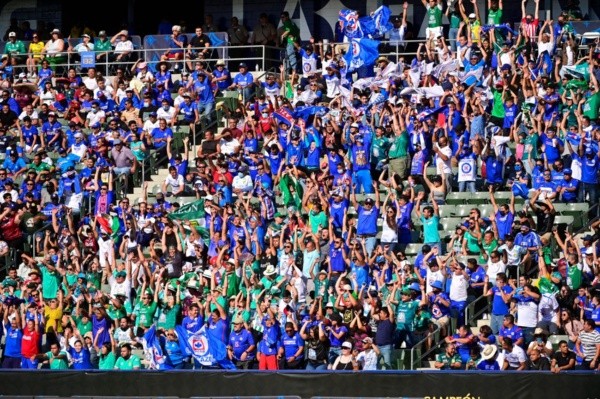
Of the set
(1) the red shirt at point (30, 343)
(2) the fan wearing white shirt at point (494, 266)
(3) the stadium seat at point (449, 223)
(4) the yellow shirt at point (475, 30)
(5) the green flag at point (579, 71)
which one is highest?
(4) the yellow shirt at point (475, 30)

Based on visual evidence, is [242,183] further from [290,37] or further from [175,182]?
[290,37]

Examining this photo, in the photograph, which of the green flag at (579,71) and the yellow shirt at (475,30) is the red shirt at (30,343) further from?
the green flag at (579,71)

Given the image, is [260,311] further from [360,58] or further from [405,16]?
[405,16]

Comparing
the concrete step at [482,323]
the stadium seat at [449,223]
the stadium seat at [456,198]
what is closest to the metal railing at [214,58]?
the stadium seat at [456,198]

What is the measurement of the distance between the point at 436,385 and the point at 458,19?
11.3 metres

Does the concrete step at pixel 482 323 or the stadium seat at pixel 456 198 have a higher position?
the stadium seat at pixel 456 198

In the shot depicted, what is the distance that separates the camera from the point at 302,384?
78.4ft

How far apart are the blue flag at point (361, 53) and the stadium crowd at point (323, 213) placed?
0.17m

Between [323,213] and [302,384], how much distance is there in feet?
14.9

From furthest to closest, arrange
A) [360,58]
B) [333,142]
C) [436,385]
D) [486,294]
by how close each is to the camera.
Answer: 1. [360,58]
2. [333,142]
3. [486,294]
4. [436,385]

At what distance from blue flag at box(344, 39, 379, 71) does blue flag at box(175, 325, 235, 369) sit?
26.4 ft

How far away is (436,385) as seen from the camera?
23031 millimetres

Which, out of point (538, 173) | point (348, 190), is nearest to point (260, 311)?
point (348, 190)

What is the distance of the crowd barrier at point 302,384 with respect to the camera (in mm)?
22500
